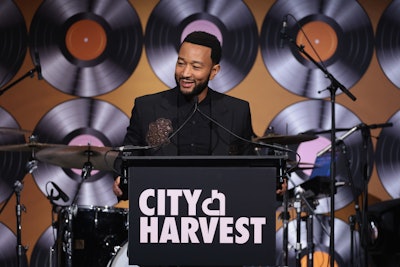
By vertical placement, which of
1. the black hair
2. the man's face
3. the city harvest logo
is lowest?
the city harvest logo

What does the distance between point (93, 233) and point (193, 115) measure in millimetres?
2186

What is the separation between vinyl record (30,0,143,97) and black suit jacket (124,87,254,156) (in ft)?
10.6

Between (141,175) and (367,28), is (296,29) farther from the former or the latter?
(141,175)

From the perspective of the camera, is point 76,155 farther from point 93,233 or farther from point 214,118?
point 214,118

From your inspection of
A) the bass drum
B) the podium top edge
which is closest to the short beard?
the podium top edge

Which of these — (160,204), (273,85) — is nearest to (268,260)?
(160,204)

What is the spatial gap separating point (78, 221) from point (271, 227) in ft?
9.02

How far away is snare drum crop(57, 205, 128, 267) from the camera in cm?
491

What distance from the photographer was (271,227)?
2.46 meters

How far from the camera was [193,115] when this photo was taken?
3037mm

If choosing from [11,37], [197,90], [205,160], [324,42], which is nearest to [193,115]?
[197,90]

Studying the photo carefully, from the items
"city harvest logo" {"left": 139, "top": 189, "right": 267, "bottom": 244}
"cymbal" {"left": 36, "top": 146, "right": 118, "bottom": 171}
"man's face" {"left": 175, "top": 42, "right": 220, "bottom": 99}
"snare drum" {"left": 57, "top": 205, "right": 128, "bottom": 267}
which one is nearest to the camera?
"city harvest logo" {"left": 139, "top": 189, "right": 267, "bottom": 244}

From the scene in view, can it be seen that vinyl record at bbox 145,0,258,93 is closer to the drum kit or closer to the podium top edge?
the drum kit

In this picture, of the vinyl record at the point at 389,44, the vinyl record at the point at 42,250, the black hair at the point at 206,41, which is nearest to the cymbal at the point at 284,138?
the vinyl record at the point at 389,44
